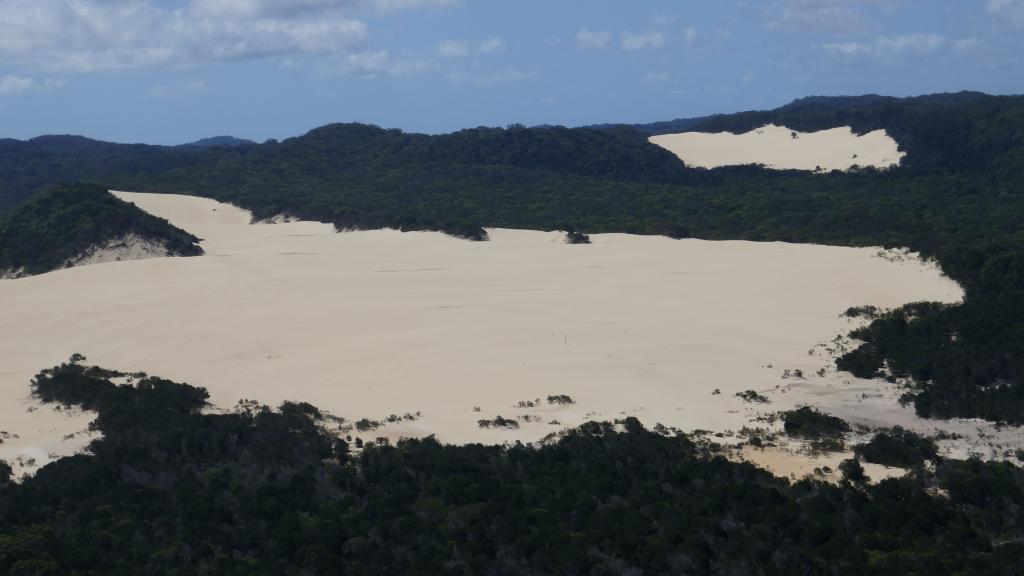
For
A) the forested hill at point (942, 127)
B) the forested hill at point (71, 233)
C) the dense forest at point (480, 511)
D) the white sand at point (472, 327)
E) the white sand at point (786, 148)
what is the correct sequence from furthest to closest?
the white sand at point (786, 148), the forested hill at point (942, 127), the forested hill at point (71, 233), the white sand at point (472, 327), the dense forest at point (480, 511)

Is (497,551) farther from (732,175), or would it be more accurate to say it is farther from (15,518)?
(732,175)

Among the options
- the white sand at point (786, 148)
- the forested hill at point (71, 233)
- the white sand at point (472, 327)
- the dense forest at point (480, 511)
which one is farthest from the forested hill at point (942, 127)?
the dense forest at point (480, 511)

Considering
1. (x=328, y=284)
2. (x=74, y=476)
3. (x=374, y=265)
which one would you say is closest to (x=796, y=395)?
(x=74, y=476)

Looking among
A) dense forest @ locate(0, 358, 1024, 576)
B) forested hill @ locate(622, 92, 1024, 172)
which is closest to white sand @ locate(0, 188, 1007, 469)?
dense forest @ locate(0, 358, 1024, 576)

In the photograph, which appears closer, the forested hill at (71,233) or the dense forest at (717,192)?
the dense forest at (717,192)

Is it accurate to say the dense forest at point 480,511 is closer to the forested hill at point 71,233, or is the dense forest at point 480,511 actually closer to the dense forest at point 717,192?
the dense forest at point 717,192

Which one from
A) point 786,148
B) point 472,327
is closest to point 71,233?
point 472,327

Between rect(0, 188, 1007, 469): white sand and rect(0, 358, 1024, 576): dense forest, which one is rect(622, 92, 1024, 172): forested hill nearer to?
rect(0, 188, 1007, 469): white sand
